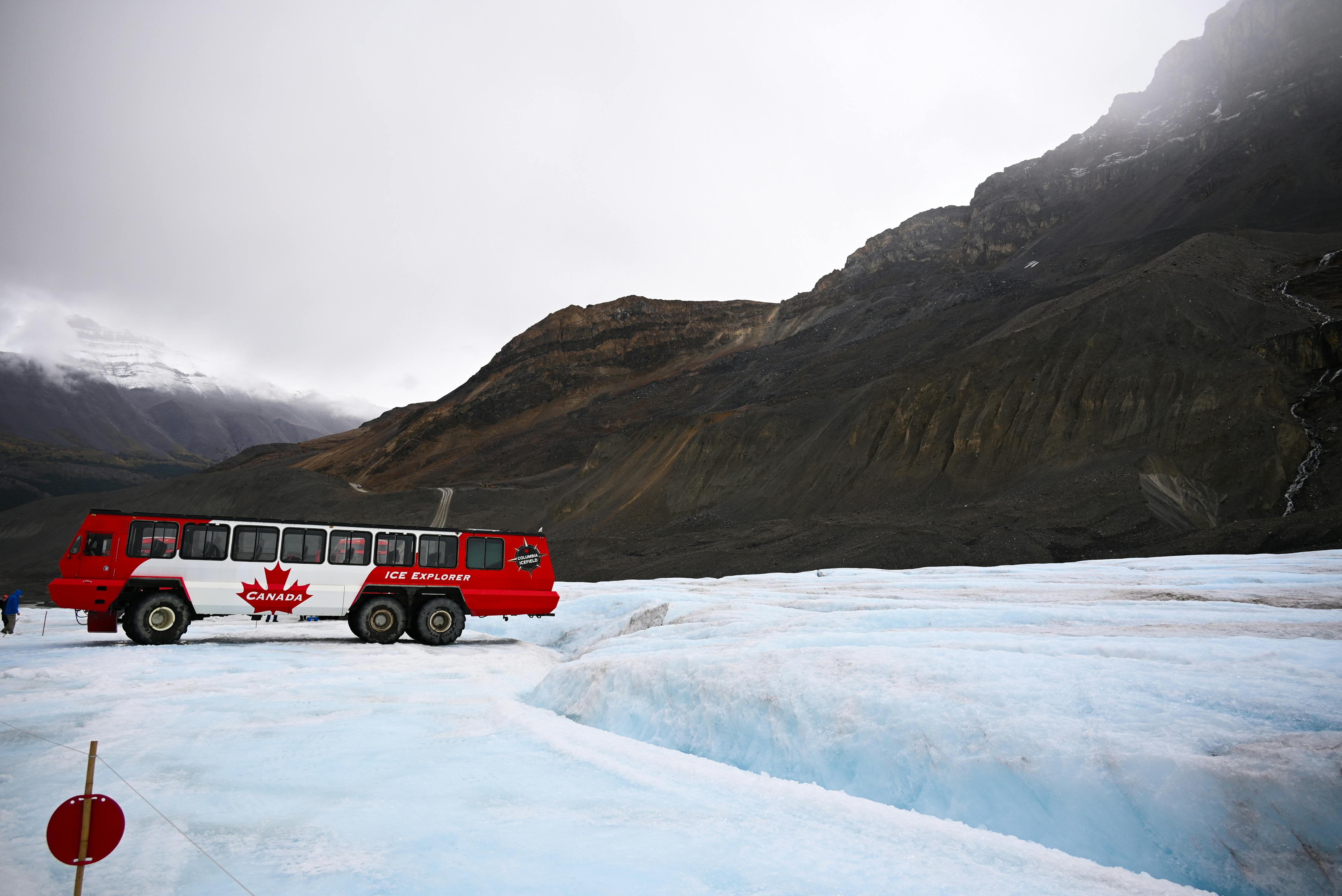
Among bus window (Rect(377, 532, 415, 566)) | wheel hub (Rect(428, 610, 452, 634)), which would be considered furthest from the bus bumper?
wheel hub (Rect(428, 610, 452, 634))

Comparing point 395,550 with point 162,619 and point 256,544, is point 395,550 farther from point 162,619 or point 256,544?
point 162,619

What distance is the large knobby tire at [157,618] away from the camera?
560 inches

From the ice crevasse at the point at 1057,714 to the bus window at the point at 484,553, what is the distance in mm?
5357

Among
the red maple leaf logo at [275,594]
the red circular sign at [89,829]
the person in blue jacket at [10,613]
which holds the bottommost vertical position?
the person in blue jacket at [10,613]

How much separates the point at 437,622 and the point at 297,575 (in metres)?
2.90

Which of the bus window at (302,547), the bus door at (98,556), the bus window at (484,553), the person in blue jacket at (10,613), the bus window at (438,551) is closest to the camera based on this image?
the bus door at (98,556)

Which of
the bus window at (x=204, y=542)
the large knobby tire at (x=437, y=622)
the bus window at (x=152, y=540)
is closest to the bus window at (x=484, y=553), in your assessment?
the large knobby tire at (x=437, y=622)

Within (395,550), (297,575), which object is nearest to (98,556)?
(297,575)

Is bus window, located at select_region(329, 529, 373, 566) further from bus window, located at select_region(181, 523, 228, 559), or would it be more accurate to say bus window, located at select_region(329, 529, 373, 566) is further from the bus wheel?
bus window, located at select_region(181, 523, 228, 559)

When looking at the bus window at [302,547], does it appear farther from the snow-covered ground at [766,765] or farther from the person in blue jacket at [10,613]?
the person in blue jacket at [10,613]

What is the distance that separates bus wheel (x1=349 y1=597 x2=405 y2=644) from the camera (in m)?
15.4

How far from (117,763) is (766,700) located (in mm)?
5675

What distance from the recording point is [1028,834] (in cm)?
503

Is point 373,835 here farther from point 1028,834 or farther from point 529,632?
point 529,632
